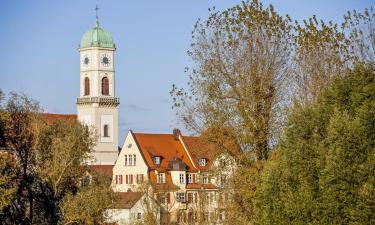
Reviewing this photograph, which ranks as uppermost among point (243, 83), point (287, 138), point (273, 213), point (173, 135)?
point (173, 135)

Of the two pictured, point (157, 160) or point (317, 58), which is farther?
point (157, 160)

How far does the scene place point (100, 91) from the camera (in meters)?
153

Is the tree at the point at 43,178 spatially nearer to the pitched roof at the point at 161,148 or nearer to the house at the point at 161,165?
the house at the point at 161,165

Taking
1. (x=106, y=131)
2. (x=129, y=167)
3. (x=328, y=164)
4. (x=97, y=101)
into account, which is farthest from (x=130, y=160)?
(x=328, y=164)

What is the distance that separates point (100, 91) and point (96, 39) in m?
10.4

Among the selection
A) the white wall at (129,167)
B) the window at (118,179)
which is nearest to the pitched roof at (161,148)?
the white wall at (129,167)

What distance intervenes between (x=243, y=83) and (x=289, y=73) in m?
2.89

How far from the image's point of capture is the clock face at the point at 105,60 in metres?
157

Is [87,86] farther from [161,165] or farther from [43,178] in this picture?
[43,178]

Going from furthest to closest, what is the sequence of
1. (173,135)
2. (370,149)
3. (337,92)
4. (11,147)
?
1. (173,135)
2. (11,147)
3. (337,92)
4. (370,149)

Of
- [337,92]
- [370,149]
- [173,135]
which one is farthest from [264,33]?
[173,135]

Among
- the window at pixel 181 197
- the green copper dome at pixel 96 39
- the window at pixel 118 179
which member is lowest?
the window at pixel 181 197

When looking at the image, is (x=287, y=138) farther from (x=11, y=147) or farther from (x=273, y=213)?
(x=11, y=147)

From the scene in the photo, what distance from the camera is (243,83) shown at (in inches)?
1843
